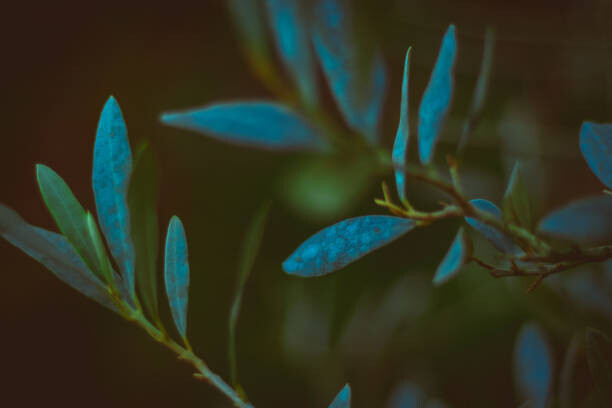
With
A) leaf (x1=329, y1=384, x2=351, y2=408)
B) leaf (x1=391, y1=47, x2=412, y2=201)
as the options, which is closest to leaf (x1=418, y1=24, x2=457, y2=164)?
leaf (x1=391, y1=47, x2=412, y2=201)

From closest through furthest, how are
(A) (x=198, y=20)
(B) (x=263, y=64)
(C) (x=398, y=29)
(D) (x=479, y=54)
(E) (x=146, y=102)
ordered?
(B) (x=263, y=64), (C) (x=398, y=29), (D) (x=479, y=54), (E) (x=146, y=102), (A) (x=198, y=20)

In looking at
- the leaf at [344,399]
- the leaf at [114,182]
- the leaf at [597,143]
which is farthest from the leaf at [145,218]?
the leaf at [597,143]

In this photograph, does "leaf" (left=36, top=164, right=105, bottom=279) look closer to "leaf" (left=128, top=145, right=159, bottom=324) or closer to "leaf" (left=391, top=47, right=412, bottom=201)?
"leaf" (left=128, top=145, right=159, bottom=324)

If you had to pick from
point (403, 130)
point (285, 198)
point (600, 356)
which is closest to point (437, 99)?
point (403, 130)

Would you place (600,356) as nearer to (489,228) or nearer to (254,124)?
(489,228)

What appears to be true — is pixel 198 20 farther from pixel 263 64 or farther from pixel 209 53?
pixel 263 64

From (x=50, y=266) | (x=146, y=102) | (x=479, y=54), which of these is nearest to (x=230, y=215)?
(x=146, y=102)
